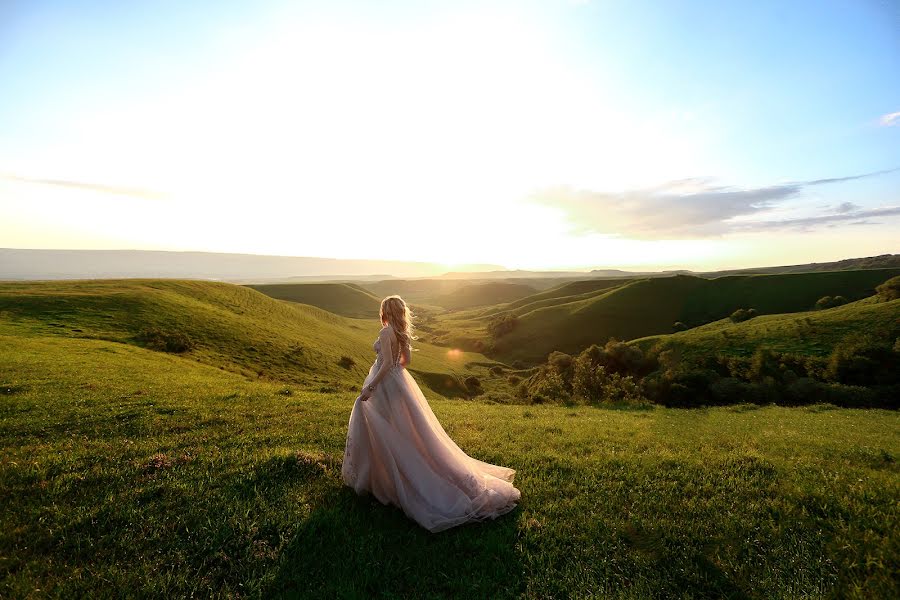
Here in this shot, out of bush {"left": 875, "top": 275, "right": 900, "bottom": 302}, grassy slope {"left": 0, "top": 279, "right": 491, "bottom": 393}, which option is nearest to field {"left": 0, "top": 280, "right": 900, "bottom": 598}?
grassy slope {"left": 0, "top": 279, "right": 491, "bottom": 393}

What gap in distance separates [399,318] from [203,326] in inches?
1894

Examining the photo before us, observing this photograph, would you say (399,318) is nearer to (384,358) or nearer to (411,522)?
(384,358)

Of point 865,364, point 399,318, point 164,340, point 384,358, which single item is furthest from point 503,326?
point 384,358

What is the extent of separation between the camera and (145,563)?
6836 millimetres

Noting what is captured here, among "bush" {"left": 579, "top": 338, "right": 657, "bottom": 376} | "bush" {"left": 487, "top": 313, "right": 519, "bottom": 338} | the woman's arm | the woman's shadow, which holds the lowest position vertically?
"bush" {"left": 487, "top": 313, "right": 519, "bottom": 338}

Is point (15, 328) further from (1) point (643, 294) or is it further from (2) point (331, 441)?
(1) point (643, 294)

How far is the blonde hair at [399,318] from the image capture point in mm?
9352

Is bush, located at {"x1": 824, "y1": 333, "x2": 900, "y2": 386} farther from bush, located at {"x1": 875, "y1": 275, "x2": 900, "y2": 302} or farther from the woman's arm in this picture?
the woman's arm

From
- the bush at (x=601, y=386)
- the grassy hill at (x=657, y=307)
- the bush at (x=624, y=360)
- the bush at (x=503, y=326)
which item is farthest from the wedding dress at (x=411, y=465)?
the bush at (x=503, y=326)

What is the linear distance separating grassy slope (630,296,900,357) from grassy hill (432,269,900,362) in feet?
155

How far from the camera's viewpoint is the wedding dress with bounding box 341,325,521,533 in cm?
852

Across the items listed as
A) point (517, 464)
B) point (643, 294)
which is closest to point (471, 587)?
point (517, 464)

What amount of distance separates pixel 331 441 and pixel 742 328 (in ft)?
201

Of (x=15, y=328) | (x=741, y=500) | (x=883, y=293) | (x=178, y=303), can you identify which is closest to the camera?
(x=741, y=500)
